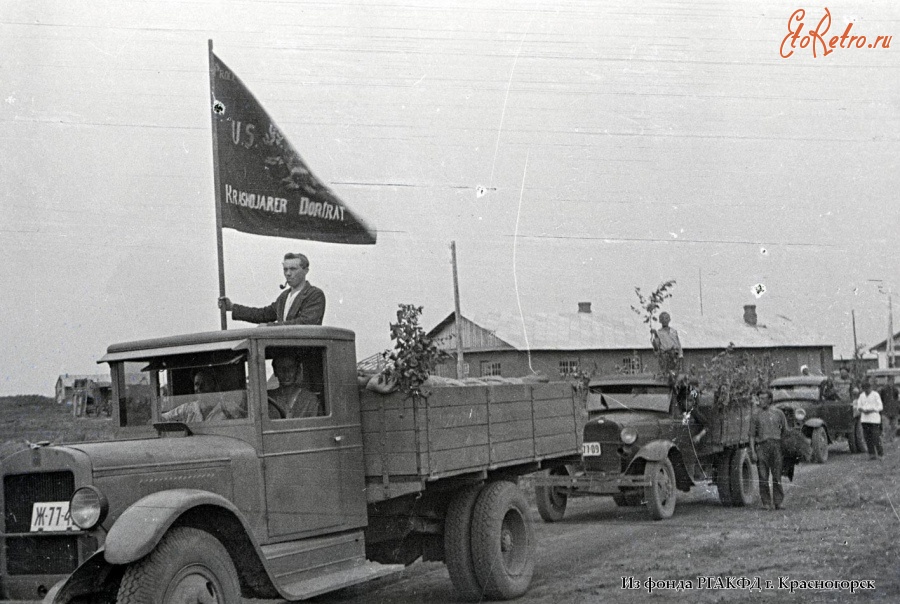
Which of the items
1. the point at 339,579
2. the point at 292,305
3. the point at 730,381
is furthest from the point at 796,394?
the point at 339,579

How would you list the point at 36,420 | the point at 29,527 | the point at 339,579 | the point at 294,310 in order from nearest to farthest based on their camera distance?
the point at 29,527 < the point at 339,579 < the point at 294,310 < the point at 36,420

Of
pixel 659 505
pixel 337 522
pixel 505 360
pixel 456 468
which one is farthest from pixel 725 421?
pixel 505 360

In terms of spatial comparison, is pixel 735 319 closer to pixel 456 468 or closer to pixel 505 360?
pixel 505 360

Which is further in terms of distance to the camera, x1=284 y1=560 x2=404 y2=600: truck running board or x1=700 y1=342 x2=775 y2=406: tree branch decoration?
x1=700 y1=342 x2=775 y2=406: tree branch decoration

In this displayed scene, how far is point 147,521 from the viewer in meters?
4.69

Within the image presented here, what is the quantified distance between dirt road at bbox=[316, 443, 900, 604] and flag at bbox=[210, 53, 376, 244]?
284 cm

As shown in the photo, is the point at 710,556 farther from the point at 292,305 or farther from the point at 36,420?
the point at 36,420

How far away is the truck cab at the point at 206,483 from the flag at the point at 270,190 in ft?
4.98

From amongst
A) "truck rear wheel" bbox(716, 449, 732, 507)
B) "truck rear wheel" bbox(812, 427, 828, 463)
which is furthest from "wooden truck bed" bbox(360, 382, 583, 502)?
"truck rear wheel" bbox(812, 427, 828, 463)

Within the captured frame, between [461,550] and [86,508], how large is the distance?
118 inches

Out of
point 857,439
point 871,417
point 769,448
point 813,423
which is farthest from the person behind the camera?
point 857,439

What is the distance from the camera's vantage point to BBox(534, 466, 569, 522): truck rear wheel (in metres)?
11.3

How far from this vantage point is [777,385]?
71.0ft

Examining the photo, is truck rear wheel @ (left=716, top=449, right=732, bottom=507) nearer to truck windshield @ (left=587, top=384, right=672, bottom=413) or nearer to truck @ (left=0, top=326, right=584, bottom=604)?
truck windshield @ (left=587, top=384, right=672, bottom=413)
